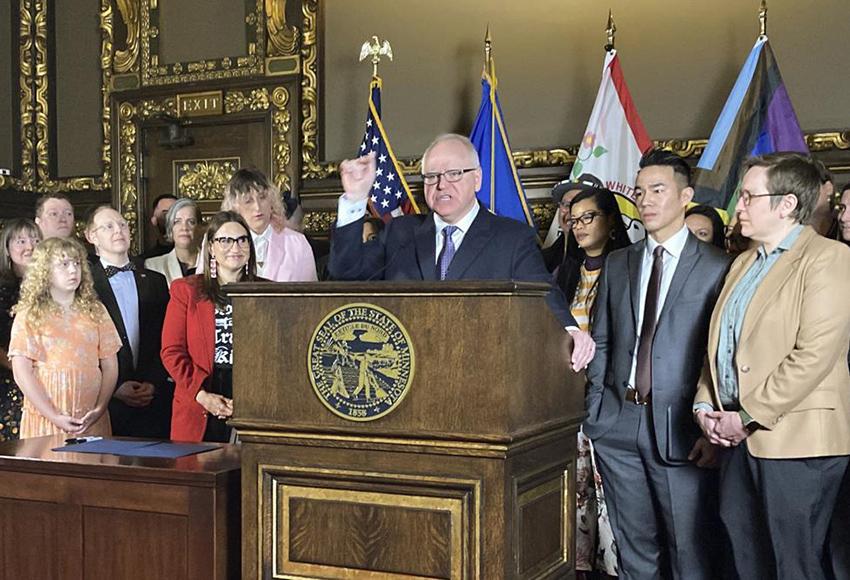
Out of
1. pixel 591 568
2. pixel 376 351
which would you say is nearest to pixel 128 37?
pixel 591 568

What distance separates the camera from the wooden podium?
1842 millimetres

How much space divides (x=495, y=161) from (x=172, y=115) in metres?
2.43

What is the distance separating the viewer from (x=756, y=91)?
4.75m

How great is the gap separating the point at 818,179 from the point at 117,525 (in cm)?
207

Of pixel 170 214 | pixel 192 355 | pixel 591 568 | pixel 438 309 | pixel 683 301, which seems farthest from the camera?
pixel 170 214

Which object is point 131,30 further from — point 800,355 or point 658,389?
point 800,355

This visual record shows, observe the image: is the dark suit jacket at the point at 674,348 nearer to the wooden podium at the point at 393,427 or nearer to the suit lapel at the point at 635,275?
the suit lapel at the point at 635,275

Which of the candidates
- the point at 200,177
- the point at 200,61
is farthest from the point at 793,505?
the point at 200,61

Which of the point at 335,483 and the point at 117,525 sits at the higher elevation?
the point at 335,483

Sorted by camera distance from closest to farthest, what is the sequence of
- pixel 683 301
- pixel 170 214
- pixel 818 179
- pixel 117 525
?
pixel 117 525, pixel 818 179, pixel 683 301, pixel 170 214

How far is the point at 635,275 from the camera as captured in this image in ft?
10.3

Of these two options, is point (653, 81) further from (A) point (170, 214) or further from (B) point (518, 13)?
(A) point (170, 214)

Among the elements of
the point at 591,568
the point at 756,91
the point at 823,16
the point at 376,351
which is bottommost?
the point at 591,568

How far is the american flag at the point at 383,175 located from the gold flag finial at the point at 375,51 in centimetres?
12
